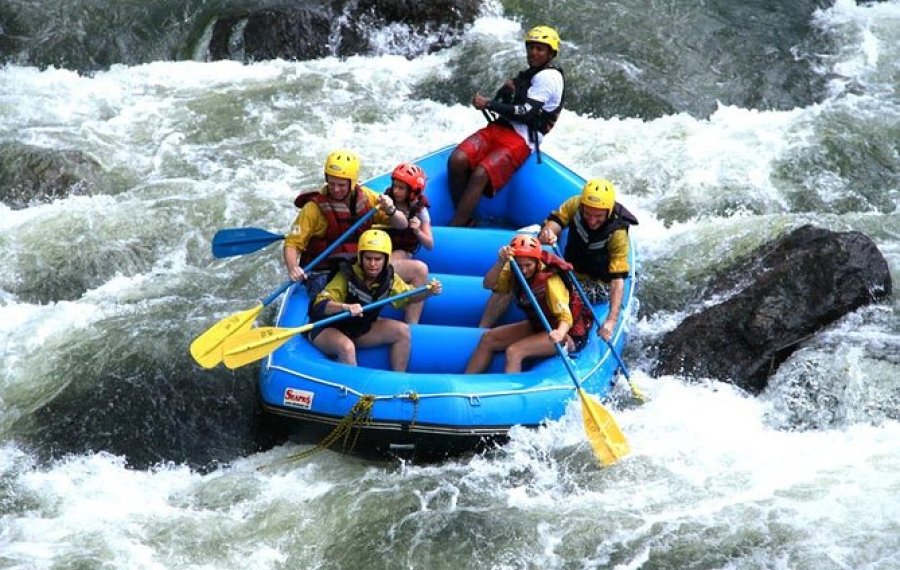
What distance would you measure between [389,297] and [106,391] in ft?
5.72

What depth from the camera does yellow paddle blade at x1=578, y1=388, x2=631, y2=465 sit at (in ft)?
21.8

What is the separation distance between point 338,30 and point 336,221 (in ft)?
15.0

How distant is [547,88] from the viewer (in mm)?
8547

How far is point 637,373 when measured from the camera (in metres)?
7.63

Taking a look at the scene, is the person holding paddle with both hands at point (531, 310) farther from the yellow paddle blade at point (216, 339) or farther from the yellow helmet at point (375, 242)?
the yellow paddle blade at point (216, 339)

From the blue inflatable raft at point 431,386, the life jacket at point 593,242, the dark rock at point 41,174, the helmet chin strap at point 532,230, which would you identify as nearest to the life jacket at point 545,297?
the blue inflatable raft at point 431,386

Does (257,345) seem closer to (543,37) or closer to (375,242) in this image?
(375,242)

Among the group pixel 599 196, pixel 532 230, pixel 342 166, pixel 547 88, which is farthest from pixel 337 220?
pixel 547 88

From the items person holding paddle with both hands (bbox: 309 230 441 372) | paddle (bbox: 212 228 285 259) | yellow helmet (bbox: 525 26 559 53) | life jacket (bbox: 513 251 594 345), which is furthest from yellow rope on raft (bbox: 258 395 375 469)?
yellow helmet (bbox: 525 26 559 53)

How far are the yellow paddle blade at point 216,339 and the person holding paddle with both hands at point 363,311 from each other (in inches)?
14.0

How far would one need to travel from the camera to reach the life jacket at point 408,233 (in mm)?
7652

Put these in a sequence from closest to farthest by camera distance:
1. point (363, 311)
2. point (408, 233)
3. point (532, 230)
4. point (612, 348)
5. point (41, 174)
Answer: point (363, 311)
point (612, 348)
point (408, 233)
point (532, 230)
point (41, 174)

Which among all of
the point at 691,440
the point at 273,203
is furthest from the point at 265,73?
the point at 691,440

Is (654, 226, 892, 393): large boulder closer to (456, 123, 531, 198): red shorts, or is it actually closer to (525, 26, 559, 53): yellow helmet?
(456, 123, 531, 198): red shorts
